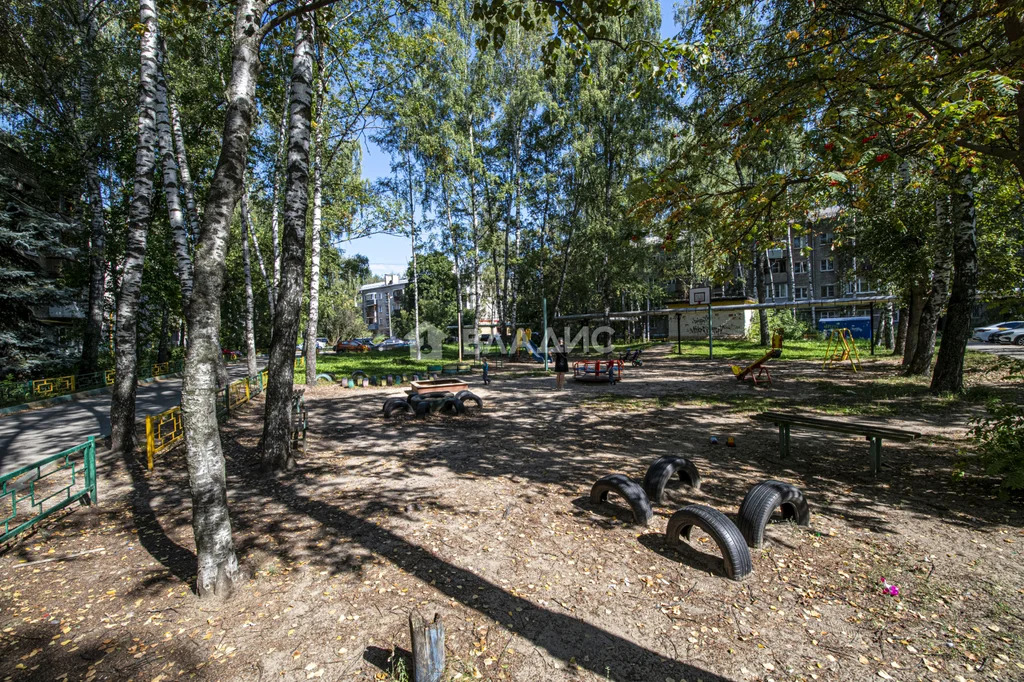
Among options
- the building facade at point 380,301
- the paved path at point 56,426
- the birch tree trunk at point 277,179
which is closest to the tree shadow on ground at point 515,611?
the paved path at point 56,426

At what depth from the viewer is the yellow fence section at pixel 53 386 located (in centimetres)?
1441

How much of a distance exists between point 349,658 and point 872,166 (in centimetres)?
905

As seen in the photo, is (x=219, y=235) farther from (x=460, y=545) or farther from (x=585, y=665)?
(x=585, y=665)

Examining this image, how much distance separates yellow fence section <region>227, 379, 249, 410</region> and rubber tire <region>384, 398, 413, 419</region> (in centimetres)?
425

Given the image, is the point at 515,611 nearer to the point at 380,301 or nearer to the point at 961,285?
the point at 961,285

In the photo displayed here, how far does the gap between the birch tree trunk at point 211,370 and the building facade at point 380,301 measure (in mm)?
79869

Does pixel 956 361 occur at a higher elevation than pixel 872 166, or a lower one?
lower

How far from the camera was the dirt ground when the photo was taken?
9.95 ft

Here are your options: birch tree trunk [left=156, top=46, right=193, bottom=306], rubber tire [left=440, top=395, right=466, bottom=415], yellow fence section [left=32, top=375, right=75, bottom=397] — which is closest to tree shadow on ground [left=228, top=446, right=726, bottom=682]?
rubber tire [left=440, top=395, right=466, bottom=415]

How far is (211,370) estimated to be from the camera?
3.77 metres

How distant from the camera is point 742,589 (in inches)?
149

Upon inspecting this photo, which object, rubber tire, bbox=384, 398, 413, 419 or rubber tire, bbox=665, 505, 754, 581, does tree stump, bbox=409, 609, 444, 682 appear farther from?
rubber tire, bbox=384, 398, 413, 419

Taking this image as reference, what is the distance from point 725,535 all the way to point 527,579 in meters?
1.83

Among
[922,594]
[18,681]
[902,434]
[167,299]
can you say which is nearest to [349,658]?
[18,681]
